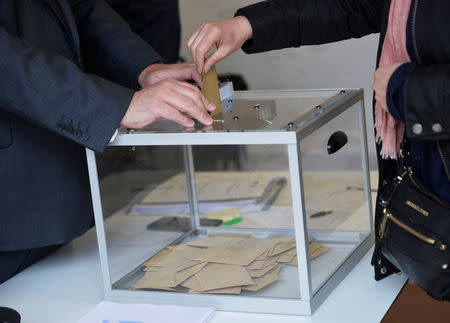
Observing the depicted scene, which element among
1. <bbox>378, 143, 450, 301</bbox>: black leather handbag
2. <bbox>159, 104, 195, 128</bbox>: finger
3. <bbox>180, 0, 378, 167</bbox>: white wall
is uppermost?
<bbox>159, 104, 195, 128</bbox>: finger

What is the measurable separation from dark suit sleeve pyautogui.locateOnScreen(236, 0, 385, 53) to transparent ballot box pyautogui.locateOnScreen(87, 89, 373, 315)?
119 mm

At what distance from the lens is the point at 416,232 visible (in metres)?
1.19

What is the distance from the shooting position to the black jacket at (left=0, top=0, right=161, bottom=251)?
138 centimetres

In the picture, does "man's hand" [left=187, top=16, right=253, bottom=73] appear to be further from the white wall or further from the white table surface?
the white wall

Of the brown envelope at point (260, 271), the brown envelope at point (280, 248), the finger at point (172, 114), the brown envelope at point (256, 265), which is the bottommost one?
Result: the brown envelope at point (260, 271)

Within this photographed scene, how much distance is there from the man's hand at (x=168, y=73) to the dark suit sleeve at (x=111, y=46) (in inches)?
1.5

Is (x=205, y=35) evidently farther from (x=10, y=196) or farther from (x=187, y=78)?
(x=10, y=196)

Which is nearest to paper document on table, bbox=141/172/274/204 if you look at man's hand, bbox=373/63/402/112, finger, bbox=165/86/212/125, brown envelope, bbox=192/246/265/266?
brown envelope, bbox=192/246/265/266

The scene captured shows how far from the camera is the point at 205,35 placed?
1495 mm

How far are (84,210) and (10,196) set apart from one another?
6.6 inches

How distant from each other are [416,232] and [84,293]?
26.5 inches

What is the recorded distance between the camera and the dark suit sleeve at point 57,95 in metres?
1.38

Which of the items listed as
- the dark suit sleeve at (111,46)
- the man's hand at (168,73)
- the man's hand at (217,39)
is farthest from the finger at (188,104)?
the dark suit sleeve at (111,46)

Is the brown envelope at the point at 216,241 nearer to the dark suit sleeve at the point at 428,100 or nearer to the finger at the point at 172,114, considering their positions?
the finger at the point at 172,114
